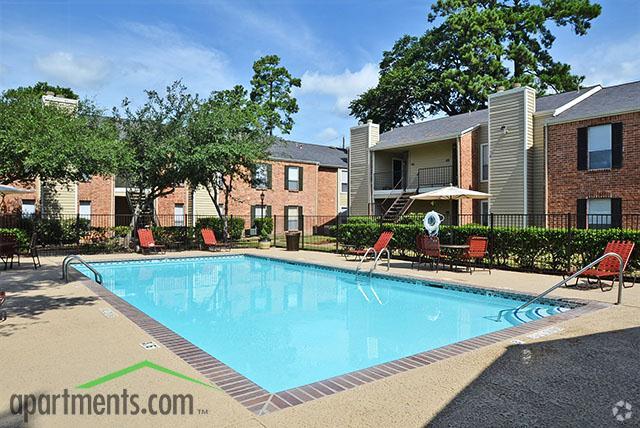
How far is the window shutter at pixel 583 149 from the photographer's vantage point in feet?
57.6

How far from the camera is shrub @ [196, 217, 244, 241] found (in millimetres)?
25875

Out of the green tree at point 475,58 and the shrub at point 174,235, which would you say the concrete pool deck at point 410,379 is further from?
the green tree at point 475,58

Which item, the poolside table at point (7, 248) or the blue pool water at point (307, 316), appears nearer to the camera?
the blue pool water at point (307, 316)

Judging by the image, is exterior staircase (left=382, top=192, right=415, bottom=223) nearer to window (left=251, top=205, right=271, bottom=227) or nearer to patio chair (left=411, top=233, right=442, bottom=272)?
window (left=251, top=205, right=271, bottom=227)

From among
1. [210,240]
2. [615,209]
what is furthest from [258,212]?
[615,209]

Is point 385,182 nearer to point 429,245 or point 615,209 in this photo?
point 615,209

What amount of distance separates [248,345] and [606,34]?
33605mm

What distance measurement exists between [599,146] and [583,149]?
554mm

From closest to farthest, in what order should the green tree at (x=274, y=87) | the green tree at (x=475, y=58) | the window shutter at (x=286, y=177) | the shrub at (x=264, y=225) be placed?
the shrub at (x=264, y=225), the window shutter at (x=286, y=177), the green tree at (x=475, y=58), the green tree at (x=274, y=87)

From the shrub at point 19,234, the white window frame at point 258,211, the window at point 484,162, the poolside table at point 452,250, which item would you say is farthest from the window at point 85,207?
the window at point 484,162

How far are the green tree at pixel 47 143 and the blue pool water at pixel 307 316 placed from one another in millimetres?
4001

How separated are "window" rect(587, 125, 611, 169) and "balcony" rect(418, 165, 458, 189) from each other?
6.13 meters

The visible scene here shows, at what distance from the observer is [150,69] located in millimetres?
18812

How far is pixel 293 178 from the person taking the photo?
30859 millimetres
